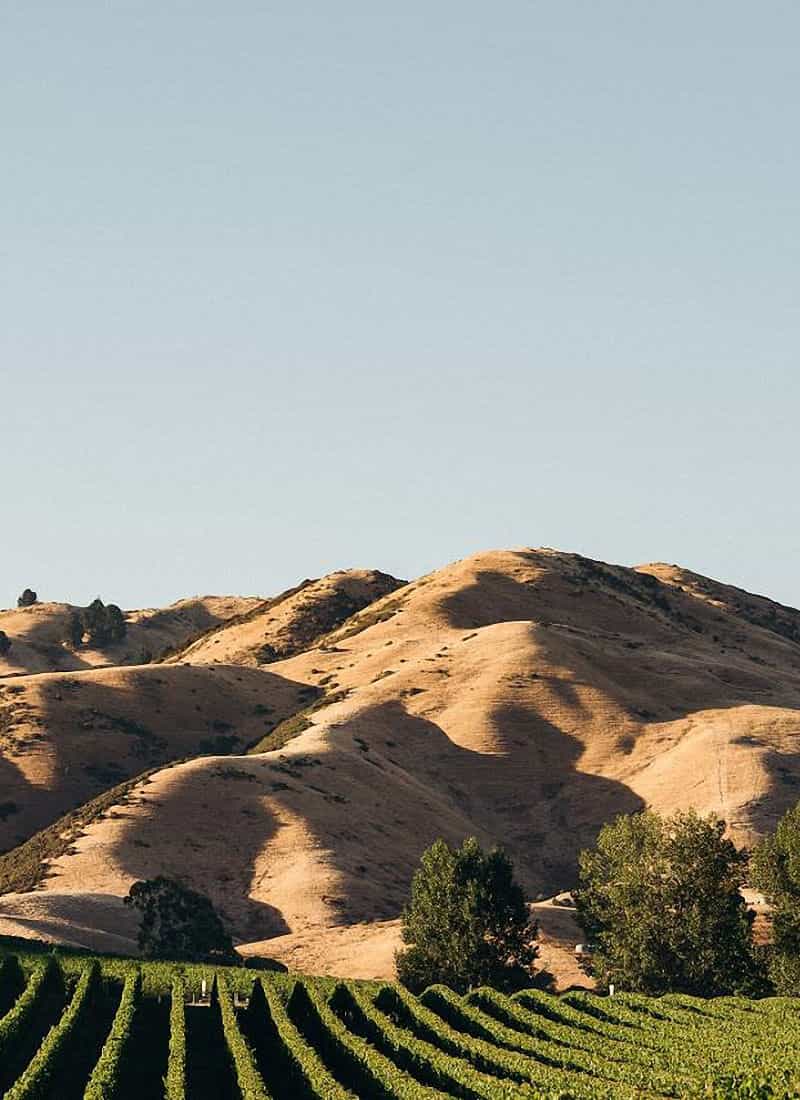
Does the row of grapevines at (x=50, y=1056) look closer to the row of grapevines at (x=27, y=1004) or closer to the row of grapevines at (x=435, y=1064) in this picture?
the row of grapevines at (x=27, y=1004)

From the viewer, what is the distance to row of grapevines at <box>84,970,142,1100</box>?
6092 centimetres

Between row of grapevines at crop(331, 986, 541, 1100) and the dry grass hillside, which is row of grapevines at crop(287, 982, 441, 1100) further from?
the dry grass hillside

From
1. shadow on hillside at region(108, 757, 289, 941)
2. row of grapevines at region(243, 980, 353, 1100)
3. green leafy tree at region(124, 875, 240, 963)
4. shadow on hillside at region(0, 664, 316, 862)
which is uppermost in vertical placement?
shadow on hillside at region(0, 664, 316, 862)

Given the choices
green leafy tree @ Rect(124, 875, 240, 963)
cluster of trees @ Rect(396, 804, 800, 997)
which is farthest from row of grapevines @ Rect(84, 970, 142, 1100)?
cluster of trees @ Rect(396, 804, 800, 997)

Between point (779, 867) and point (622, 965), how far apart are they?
14.7m

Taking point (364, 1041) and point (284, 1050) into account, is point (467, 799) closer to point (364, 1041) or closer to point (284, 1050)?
point (364, 1041)

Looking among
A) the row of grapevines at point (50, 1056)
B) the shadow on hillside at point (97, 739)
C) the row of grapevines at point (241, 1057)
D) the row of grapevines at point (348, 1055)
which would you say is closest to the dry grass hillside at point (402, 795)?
the shadow on hillside at point (97, 739)

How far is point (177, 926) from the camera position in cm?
11900

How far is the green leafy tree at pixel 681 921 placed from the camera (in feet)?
348

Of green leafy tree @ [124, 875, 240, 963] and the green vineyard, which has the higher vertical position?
green leafy tree @ [124, 875, 240, 963]

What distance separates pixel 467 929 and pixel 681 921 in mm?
13534

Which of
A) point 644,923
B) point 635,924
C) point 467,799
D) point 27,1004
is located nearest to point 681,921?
point 644,923

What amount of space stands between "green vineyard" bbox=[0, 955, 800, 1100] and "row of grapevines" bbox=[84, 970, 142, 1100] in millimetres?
131

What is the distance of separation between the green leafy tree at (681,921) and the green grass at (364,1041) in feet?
42.2
